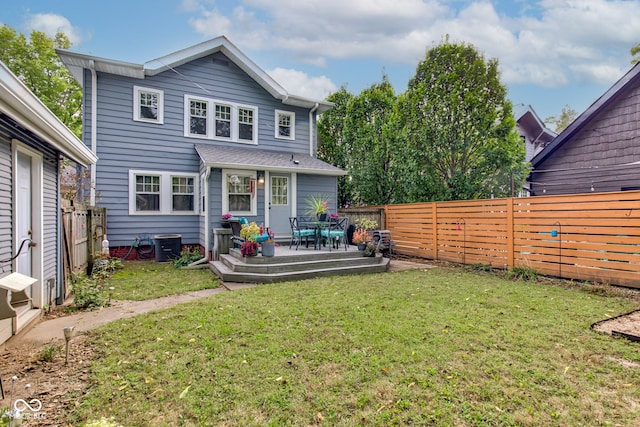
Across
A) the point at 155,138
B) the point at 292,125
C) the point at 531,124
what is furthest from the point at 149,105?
the point at 531,124

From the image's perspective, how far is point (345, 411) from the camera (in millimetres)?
2141

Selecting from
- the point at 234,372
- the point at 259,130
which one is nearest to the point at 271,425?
the point at 234,372

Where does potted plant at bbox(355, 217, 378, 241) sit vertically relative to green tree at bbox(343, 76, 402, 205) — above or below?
below

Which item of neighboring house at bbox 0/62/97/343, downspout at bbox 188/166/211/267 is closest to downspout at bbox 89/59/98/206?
downspout at bbox 188/166/211/267

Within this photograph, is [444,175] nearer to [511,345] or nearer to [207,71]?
[511,345]

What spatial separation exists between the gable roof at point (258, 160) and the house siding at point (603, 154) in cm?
647

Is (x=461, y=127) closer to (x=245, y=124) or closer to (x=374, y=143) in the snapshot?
(x=374, y=143)

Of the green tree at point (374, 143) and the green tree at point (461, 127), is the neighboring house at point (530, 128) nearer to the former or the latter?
the green tree at point (374, 143)

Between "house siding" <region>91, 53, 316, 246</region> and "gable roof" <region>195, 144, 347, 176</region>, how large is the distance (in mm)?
413

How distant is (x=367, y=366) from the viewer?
2.72 m

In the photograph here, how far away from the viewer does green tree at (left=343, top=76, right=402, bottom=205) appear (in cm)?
1115

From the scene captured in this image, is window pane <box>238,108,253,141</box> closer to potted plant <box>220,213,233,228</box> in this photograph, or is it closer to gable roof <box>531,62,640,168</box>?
potted plant <box>220,213,233,228</box>

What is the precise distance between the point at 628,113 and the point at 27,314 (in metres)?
12.4

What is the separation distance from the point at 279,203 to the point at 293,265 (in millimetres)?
3517
